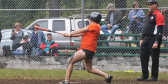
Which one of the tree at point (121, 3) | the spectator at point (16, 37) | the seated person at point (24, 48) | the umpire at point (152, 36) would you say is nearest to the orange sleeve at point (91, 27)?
the umpire at point (152, 36)

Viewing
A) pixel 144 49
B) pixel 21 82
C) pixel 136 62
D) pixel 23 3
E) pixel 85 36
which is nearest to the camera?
pixel 85 36

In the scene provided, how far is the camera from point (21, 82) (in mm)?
7828

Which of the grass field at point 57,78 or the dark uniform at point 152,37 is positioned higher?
the dark uniform at point 152,37

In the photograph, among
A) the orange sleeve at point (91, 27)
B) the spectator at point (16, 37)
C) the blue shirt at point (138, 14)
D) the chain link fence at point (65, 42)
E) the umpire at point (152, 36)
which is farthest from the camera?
the spectator at point (16, 37)

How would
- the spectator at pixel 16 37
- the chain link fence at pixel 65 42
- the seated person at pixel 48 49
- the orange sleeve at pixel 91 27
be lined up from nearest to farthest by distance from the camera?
1. the orange sleeve at pixel 91 27
2. the chain link fence at pixel 65 42
3. the seated person at pixel 48 49
4. the spectator at pixel 16 37

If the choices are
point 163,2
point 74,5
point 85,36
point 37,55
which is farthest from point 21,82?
point 163,2

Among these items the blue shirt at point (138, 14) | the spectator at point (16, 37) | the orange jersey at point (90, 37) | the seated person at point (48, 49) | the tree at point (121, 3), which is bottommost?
the seated person at point (48, 49)

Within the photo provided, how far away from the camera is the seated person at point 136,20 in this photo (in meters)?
11.5

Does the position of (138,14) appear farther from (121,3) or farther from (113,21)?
(113,21)

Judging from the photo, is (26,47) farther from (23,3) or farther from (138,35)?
(138,35)

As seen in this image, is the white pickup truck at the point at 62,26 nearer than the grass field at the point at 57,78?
No

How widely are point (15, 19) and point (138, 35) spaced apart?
4.63 metres

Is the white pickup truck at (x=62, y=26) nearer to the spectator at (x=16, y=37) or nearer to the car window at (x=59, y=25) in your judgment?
the car window at (x=59, y=25)

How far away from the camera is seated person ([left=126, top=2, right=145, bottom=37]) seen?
11.5 metres
